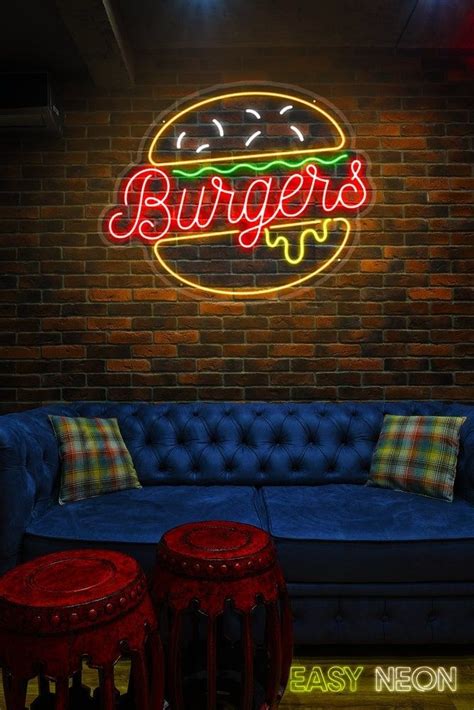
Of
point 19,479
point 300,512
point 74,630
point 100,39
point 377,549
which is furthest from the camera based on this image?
point 100,39

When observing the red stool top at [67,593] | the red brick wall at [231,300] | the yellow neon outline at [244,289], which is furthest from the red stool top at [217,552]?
the yellow neon outline at [244,289]

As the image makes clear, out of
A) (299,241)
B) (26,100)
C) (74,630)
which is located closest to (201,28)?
(26,100)

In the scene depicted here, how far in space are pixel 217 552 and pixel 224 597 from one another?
0.12m

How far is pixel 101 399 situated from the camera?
3223mm

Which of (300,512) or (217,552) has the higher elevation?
(217,552)

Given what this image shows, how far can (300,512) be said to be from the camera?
89.9 inches

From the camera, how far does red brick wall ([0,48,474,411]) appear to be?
3.22 meters

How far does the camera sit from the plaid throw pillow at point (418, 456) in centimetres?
250

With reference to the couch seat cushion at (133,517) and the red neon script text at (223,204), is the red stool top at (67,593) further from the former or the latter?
the red neon script text at (223,204)

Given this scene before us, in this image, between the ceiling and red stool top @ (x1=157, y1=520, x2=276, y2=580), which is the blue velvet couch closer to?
red stool top @ (x1=157, y1=520, x2=276, y2=580)

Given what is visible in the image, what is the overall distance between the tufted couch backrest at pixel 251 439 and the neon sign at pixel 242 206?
2.58ft

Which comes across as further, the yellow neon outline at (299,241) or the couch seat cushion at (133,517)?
the yellow neon outline at (299,241)

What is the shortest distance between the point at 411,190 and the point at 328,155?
54 cm

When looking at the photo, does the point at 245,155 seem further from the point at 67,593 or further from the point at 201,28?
the point at 67,593
